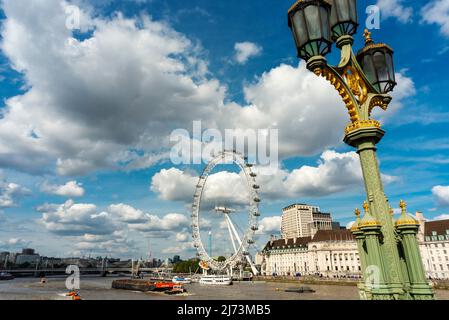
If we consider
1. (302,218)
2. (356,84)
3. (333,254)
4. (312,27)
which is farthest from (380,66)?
(302,218)

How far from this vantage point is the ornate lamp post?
20.0ft

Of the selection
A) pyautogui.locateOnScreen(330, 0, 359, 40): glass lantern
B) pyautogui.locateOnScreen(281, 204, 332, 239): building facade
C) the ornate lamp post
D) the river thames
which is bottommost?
the river thames

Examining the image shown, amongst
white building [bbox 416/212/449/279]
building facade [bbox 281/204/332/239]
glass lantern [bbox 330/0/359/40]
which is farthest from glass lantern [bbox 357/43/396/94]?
building facade [bbox 281/204/332/239]

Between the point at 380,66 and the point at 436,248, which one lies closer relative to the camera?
the point at 380,66

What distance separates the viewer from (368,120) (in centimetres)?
686

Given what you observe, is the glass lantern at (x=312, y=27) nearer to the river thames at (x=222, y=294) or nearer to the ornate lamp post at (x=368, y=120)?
the ornate lamp post at (x=368, y=120)

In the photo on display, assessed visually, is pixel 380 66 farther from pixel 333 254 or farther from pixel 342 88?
pixel 333 254

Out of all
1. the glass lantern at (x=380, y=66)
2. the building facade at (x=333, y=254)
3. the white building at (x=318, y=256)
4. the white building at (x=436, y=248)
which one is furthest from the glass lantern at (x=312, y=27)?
the white building at (x=318, y=256)

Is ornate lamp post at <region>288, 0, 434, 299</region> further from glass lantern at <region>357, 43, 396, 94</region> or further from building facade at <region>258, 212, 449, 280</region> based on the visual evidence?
building facade at <region>258, 212, 449, 280</region>

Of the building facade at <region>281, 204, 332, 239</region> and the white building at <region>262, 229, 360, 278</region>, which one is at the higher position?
the building facade at <region>281, 204, 332, 239</region>

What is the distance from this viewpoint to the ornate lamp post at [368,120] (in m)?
6.10

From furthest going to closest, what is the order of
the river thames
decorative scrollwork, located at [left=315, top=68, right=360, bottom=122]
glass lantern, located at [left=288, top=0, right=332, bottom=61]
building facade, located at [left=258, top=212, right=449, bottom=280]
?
building facade, located at [left=258, top=212, right=449, bottom=280] < the river thames < decorative scrollwork, located at [left=315, top=68, right=360, bottom=122] < glass lantern, located at [left=288, top=0, right=332, bottom=61]

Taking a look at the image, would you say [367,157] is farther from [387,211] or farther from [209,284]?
[209,284]
